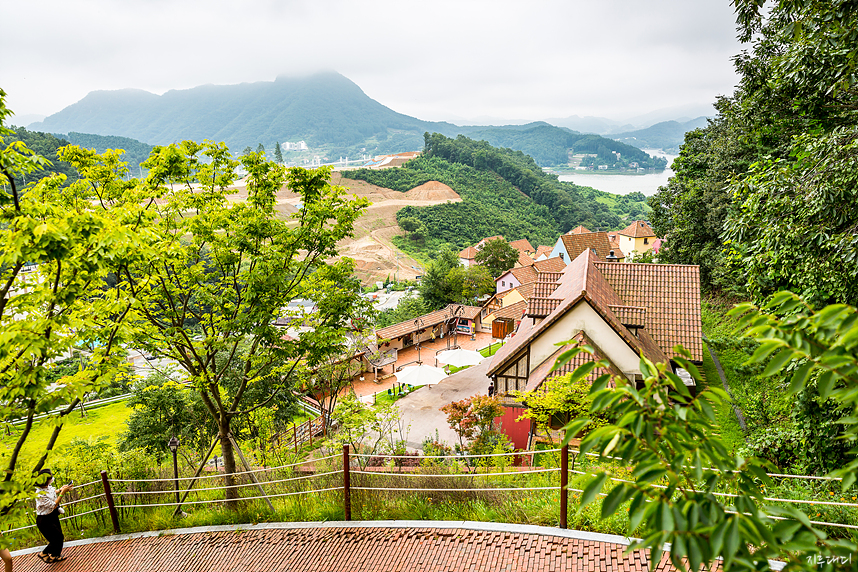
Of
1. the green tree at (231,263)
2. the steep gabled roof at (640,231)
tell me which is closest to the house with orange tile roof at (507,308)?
the steep gabled roof at (640,231)

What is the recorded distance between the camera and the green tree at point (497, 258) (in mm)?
50156

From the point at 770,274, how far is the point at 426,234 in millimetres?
76967

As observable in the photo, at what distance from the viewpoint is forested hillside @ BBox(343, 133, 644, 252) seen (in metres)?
86.1

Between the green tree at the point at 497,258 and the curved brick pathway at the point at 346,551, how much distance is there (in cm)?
4457

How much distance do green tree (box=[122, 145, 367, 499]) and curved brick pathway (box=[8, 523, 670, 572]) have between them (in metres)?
1.52

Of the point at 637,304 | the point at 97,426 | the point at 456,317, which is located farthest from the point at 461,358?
the point at 97,426

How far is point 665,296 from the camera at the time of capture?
1512 centimetres

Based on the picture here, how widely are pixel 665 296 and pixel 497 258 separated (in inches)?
1387

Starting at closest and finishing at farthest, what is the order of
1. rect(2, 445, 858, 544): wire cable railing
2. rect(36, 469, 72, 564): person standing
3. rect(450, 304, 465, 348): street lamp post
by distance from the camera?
1. rect(2, 445, 858, 544): wire cable railing
2. rect(36, 469, 72, 564): person standing
3. rect(450, 304, 465, 348): street lamp post

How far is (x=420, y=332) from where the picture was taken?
36750 millimetres

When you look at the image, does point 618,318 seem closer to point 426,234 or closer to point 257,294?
point 257,294

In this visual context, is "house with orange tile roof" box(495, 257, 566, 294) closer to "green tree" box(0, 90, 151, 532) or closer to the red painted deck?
the red painted deck

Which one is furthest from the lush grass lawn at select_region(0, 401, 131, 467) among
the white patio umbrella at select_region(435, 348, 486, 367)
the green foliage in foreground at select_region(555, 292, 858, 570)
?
the green foliage in foreground at select_region(555, 292, 858, 570)

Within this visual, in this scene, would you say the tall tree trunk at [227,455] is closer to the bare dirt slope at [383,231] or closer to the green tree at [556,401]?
the green tree at [556,401]
